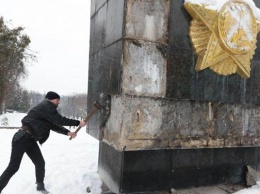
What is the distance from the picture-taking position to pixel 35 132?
4750 millimetres

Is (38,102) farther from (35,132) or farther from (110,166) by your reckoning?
(110,166)

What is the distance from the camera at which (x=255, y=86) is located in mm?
5609

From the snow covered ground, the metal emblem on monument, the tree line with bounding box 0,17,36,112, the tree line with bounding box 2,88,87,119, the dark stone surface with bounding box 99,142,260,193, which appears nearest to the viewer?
the dark stone surface with bounding box 99,142,260,193

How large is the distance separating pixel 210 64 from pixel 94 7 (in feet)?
8.61

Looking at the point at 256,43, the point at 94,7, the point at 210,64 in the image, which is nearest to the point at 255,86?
the point at 256,43

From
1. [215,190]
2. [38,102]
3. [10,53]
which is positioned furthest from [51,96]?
[38,102]

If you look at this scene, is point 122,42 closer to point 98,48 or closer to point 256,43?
point 98,48

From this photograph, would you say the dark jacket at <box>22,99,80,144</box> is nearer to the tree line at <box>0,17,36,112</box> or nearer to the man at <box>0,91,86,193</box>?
the man at <box>0,91,86,193</box>

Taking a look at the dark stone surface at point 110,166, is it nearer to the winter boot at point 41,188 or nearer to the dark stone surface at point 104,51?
the dark stone surface at point 104,51

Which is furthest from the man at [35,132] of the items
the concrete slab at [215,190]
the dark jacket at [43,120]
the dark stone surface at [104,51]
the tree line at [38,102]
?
the tree line at [38,102]

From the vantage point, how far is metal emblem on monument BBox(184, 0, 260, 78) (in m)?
4.93

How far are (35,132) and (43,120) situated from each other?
0.22 meters

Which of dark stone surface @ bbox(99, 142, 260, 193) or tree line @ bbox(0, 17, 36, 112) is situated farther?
tree line @ bbox(0, 17, 36, 112)

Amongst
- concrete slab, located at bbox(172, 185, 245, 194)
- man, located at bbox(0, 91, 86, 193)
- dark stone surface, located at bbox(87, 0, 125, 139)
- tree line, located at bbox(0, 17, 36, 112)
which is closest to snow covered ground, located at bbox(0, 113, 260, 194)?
concrete slab, located at bbox(172, 185, 245, 194)
